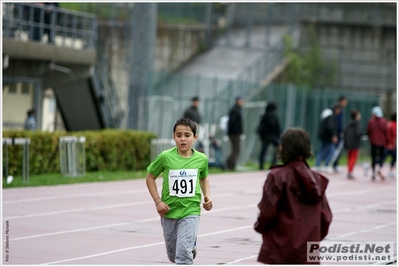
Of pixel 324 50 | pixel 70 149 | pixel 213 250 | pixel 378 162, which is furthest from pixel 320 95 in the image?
pixel 213 250

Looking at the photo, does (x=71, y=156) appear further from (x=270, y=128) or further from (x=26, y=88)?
(x=26, y=88)

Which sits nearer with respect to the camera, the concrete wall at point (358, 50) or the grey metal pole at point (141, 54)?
the grey metal pole at point (141, 54)

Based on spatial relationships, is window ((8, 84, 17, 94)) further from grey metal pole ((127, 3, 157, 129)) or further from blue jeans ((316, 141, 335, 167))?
blue jeans ((316, 141, 335, 167))

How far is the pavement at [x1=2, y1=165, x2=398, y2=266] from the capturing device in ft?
35.9

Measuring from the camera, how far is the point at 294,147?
23.3 ft

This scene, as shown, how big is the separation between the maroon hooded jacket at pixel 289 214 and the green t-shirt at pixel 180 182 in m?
1.77

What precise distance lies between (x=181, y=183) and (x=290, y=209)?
6.32ft

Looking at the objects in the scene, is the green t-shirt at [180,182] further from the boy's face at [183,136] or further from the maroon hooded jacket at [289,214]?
the maroon hooded jacket at [289,214]

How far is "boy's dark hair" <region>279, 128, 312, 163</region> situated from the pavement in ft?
11.8

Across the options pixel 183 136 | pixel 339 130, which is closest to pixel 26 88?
pixel 339 130

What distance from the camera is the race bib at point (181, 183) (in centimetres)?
873

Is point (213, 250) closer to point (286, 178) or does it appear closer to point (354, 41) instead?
point (286, 178)

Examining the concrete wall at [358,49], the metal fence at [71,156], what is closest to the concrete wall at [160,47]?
the concrete wall at [358,49]

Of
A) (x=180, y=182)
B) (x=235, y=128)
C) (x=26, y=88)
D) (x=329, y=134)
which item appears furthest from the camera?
(x=26, y=88)
